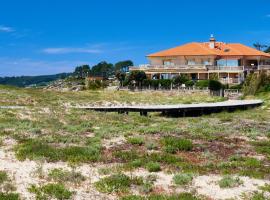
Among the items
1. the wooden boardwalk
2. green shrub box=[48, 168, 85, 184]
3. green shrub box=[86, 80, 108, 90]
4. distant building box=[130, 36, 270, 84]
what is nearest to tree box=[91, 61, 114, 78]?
distant building box=[130, 36, 270, 84]

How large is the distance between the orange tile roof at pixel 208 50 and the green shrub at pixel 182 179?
83.5m

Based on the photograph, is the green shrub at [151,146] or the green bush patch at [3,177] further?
the green shrub at [151,146]

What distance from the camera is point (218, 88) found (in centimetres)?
7981

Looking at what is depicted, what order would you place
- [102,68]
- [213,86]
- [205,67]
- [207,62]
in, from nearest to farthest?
[213,86] → [205,67] → [207,62] → [102,68]

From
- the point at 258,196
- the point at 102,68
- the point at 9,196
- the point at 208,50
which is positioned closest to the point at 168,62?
the point at 208,50

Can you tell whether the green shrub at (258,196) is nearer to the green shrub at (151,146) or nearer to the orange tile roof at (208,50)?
the green shrub at (151,146)

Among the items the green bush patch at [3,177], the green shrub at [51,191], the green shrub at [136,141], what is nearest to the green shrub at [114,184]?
the green shrub at [51,191]

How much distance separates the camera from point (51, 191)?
1350 centimetres

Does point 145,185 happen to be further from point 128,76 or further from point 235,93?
point 128,76

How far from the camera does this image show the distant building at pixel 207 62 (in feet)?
308

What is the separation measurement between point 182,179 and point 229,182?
1.46 m

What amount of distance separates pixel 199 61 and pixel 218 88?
20152 millimetres

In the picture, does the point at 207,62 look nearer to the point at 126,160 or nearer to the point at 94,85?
the point at 94,85

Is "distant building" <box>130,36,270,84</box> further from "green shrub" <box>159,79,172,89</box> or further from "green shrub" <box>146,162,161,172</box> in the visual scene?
"green shrub" <box>146,162,161,172</box>
